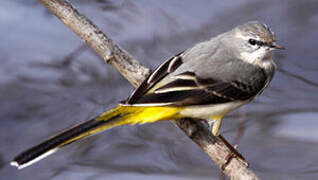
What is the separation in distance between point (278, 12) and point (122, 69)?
13.0 feet

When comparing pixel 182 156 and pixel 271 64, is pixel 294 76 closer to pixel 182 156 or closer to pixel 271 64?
pixel 182 156

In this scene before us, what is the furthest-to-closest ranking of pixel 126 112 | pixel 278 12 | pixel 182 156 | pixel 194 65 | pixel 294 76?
1. pixel 278 12
2. pixel 294 76
3. pixel 182 156
4. pixel 194 65
5. pixel 126 112

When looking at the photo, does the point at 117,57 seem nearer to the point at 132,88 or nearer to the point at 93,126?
the point at 93,126

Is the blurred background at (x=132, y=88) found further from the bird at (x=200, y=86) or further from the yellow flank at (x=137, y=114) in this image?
the yellow flank at (x=137, y=114)

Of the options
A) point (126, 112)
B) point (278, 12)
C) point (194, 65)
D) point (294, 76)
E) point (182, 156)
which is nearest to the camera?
point (126, 112)

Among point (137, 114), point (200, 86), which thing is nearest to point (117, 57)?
point (137, 114)

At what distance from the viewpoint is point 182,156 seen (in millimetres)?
7094

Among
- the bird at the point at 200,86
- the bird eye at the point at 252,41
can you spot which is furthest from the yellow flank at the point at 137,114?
the bird eye at the point at 252,41

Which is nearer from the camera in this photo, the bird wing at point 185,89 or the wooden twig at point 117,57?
the bird wing at point 185,89

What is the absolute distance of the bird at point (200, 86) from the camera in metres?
4.99

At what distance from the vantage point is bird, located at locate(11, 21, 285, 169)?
4.99 m

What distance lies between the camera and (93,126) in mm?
4949

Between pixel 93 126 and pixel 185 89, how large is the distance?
2.53 feet

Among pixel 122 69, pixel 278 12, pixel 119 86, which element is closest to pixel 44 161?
→ pixel 119 86
